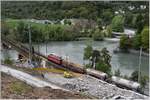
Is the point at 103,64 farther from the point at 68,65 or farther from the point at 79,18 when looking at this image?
the point at 79,18

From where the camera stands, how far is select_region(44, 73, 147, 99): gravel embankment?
372cm

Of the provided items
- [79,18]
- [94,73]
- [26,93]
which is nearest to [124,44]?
[79,18]

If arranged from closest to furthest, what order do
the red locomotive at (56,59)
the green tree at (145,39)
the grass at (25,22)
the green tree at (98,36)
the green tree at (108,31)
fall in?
the red locomotive at (56,59) → the green tree at (145,39) → the grass at (25,22) → the green tree at (98,36) → the green tree at (108,31)

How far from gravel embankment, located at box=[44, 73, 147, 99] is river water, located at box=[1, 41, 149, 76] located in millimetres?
1773

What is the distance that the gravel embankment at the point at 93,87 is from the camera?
372cm

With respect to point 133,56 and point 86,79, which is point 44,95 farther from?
point 133,56

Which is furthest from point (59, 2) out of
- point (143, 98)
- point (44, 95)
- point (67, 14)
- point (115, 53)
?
point (44, 95)

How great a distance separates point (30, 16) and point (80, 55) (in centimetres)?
229

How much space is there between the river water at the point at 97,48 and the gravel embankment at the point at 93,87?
1.77 meters

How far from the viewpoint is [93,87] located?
13.0 ft

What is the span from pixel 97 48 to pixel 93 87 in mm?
4452

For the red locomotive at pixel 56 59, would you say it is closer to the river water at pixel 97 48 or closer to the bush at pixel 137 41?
the river water at pixel 97 48

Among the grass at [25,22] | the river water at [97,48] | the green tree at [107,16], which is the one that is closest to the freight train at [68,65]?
the river water at [97,48]

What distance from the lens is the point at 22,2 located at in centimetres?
955
